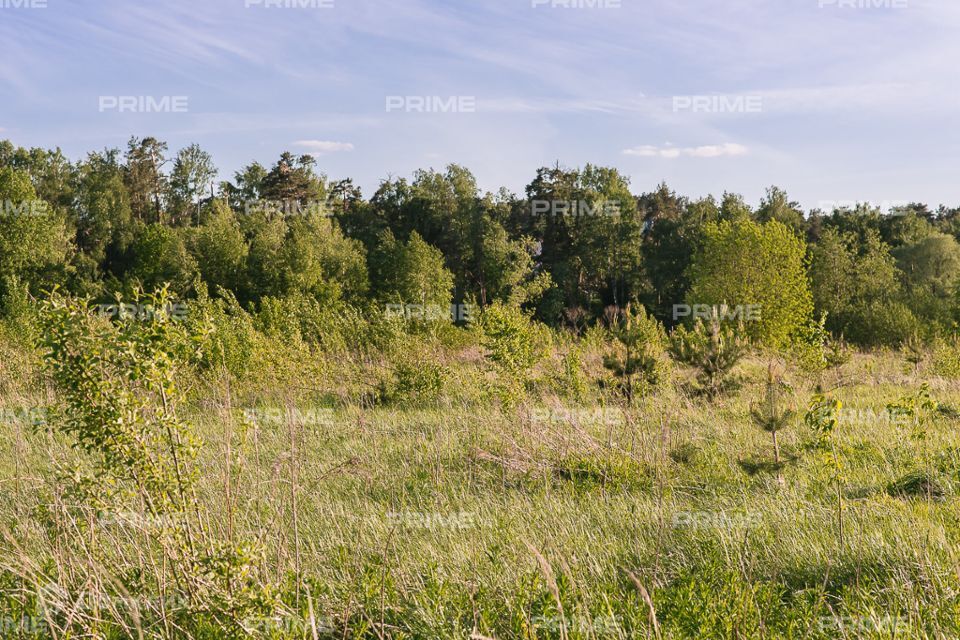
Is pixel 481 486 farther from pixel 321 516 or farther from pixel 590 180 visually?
pixel 590 180

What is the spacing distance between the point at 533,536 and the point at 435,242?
1783 inches

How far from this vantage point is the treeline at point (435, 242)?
4019 centimetres

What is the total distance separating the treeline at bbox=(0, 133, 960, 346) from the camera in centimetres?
4019

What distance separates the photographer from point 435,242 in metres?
49.5

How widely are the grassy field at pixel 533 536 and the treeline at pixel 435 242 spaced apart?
87.8 ft

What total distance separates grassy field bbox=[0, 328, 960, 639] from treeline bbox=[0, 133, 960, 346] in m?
26.8

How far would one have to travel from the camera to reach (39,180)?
50812mm

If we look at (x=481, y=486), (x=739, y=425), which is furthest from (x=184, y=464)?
(x=739, y=425)
